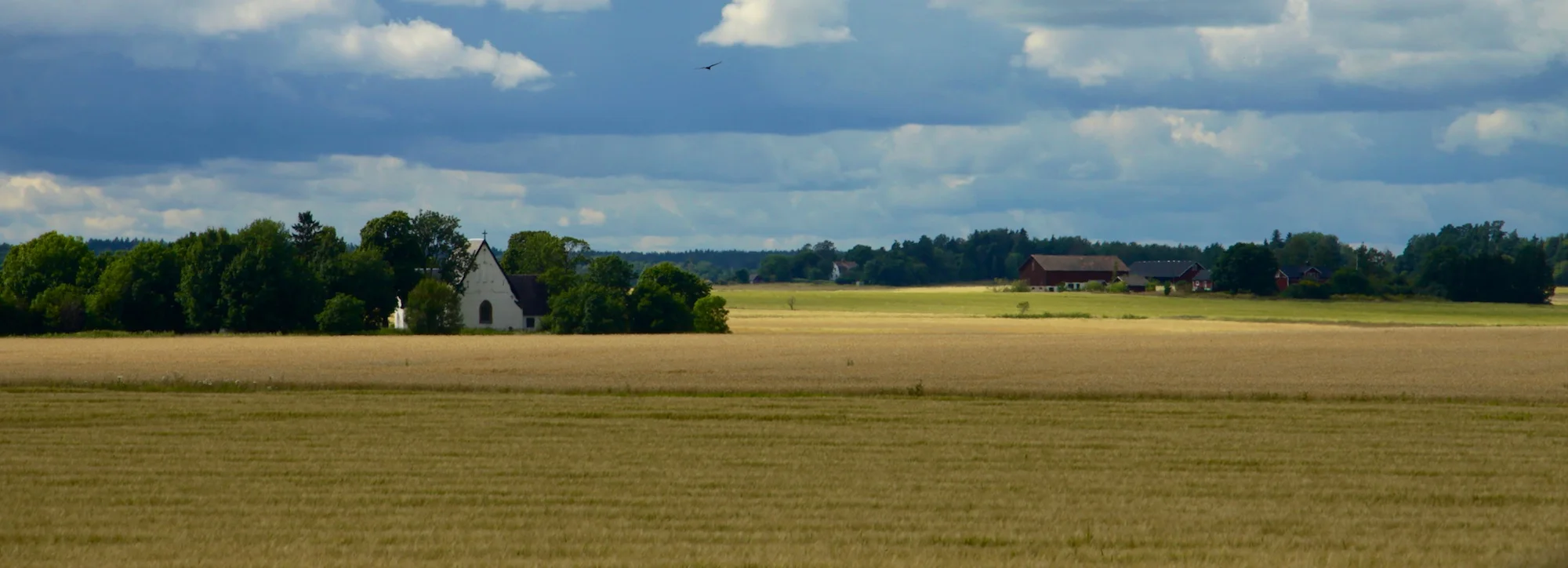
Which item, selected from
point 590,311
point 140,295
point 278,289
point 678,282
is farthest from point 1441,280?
point 140,295

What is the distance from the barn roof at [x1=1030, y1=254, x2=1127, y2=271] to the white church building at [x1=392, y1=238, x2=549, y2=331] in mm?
90917

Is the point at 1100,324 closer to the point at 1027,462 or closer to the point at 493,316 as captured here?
the point at 493,316

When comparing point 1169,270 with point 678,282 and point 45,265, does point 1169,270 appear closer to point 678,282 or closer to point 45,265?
point 678,282

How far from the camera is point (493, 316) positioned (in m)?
90.2

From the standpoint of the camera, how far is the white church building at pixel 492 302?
9025 cm

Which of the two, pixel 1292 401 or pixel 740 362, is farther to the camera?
pixel 740 362

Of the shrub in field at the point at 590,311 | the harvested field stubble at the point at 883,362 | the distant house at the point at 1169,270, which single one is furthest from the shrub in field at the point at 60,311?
the distant house at the point at 1169,270

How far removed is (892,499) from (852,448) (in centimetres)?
538

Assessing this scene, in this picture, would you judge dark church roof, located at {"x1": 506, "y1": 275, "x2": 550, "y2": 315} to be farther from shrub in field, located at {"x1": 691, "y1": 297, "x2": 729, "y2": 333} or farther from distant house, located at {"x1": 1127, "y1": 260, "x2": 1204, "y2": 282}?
distant house, located at {"x1": 1127, "y1": 260, "x2": 1204, "y2": 282}

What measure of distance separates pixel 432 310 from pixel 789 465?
2461 inches

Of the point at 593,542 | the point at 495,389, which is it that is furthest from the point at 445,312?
the point at 593,542

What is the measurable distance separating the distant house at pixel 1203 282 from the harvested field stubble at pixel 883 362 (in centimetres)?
7238

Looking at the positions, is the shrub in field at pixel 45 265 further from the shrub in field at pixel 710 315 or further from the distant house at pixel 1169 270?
the distant house at pixel 1169 270

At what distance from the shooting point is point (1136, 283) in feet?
502
